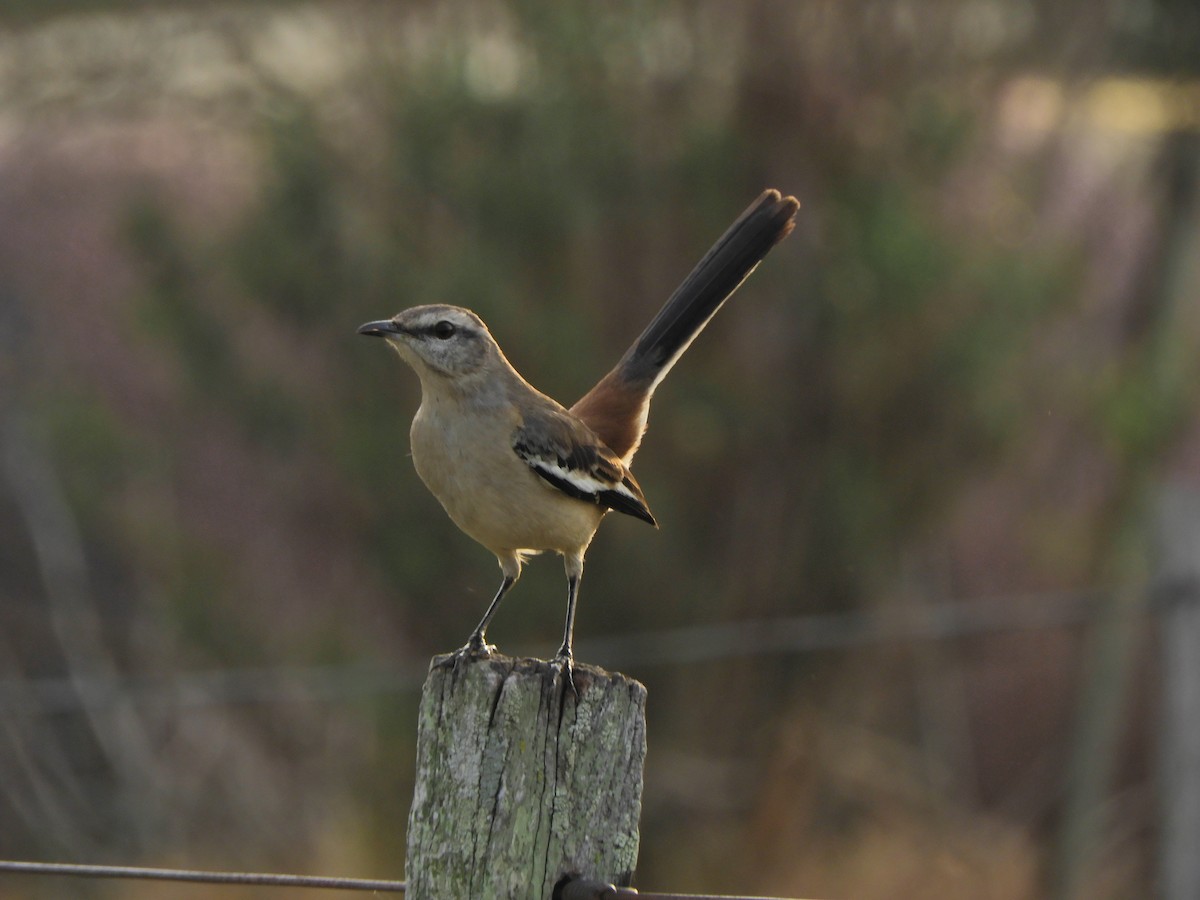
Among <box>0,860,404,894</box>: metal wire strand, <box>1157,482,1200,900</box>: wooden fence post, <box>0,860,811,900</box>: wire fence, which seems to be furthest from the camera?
<box>1157,482,1200,900</box>: wooden fence post

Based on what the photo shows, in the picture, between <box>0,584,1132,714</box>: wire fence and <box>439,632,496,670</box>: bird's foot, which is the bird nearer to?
<box>439,632,496,670</box>: bird's foot

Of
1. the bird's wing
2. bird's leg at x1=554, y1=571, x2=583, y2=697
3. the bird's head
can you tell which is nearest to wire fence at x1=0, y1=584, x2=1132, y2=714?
the bird's wing

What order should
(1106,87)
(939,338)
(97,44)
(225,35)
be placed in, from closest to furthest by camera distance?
(939,338) < (1106,87) < (225,35) < (97,44)

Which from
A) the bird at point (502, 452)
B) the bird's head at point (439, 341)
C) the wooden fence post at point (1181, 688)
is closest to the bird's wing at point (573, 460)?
the bird at point (502, 452)

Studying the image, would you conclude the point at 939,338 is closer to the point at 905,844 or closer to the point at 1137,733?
the point at 905,844

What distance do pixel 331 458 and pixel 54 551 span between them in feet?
12.8

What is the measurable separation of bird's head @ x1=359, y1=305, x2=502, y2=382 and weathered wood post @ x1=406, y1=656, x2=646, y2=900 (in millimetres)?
1385

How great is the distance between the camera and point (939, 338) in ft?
26.8

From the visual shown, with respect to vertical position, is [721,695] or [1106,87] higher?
[1106,87]

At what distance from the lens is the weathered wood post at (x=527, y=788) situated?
2.57m

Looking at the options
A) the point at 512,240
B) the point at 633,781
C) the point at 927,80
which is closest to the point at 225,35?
the point at 512,240

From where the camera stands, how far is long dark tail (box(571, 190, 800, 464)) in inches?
179

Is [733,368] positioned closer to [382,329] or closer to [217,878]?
[382,329]

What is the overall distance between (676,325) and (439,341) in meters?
1.07
